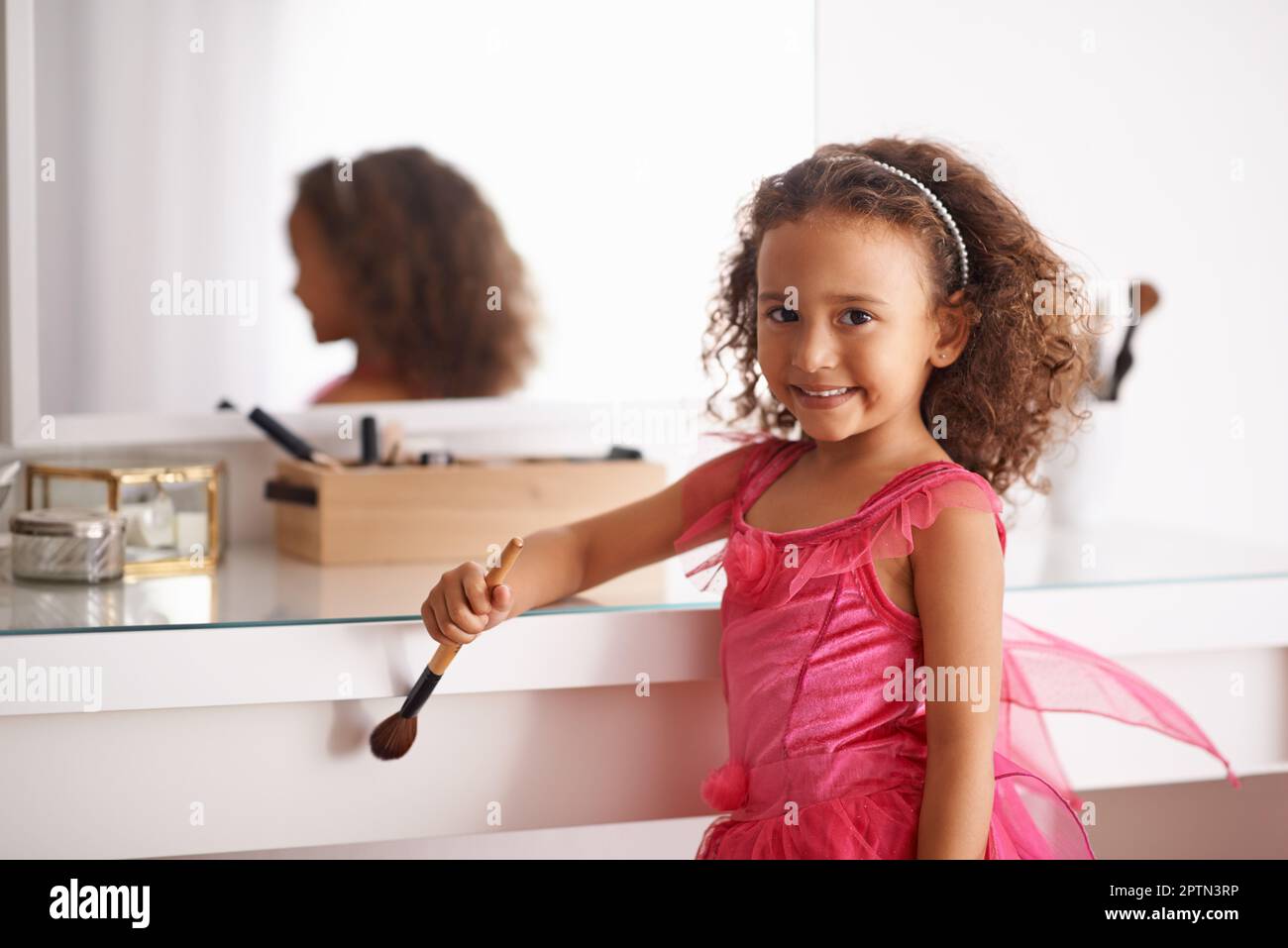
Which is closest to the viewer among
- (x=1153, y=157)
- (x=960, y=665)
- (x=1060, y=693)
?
(x=960, y=665)

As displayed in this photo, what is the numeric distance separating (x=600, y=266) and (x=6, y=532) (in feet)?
1.89

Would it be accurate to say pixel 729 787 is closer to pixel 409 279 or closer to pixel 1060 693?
pixel 1060 693

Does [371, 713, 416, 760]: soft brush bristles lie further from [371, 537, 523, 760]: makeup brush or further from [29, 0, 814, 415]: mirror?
[29, 0, 814, 415]: mirror

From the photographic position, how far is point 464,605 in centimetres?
90

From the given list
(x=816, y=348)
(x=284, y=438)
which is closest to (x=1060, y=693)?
(x=816, y=348)

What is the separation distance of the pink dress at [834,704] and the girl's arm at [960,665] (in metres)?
0.02

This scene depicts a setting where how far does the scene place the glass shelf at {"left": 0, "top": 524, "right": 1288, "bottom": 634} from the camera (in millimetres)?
948

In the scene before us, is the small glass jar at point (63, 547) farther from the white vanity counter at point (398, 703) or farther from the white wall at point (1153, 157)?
the white wall at point (1153, 157)

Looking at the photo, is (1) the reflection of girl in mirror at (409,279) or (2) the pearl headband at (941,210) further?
(1) the reflection of girl in mirror at (409,279)

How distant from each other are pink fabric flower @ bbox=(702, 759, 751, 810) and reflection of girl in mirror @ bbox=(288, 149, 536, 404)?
1.69 feet

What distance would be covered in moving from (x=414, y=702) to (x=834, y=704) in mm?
269

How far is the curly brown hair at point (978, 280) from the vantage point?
36.6 inches

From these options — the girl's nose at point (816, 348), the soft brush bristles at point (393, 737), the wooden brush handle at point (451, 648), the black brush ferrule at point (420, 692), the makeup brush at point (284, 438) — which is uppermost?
the girl's nose at point (816, 348)

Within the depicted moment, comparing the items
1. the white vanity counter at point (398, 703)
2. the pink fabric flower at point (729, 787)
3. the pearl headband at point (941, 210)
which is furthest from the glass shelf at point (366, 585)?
the pearl headband at point (941, 210)
